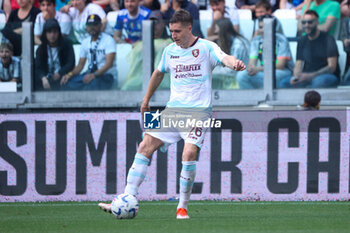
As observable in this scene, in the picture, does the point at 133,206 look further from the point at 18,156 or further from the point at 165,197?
the point at 18,156

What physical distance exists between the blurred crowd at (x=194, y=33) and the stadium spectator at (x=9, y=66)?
16mm

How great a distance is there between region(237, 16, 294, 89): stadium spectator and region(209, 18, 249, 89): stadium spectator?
10cm

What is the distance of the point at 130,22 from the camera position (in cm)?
1127

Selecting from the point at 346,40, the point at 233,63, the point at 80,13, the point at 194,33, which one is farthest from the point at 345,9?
the point at 233,63

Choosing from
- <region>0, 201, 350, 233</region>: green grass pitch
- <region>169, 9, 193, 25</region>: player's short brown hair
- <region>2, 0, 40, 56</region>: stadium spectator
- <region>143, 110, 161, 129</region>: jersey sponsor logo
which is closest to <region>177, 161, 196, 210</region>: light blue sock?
<region>0, 201, 350, 233</region>: green grass pitch

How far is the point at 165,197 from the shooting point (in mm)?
9742

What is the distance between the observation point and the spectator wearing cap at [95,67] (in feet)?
36.2

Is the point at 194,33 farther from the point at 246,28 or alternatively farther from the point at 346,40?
the point at 346,40

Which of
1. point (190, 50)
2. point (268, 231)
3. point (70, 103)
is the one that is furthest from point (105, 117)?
point (268, 231)

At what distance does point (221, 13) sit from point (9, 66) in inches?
140

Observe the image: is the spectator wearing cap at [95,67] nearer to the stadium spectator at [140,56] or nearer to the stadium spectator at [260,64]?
the stadium spectator at [140,56]

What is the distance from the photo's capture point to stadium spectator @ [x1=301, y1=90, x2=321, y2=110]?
31.8 ft

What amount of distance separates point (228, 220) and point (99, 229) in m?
1.37

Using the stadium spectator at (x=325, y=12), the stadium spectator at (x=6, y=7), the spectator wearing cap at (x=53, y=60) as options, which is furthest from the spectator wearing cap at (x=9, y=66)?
the stadium spectator at (x=325, y=12)
